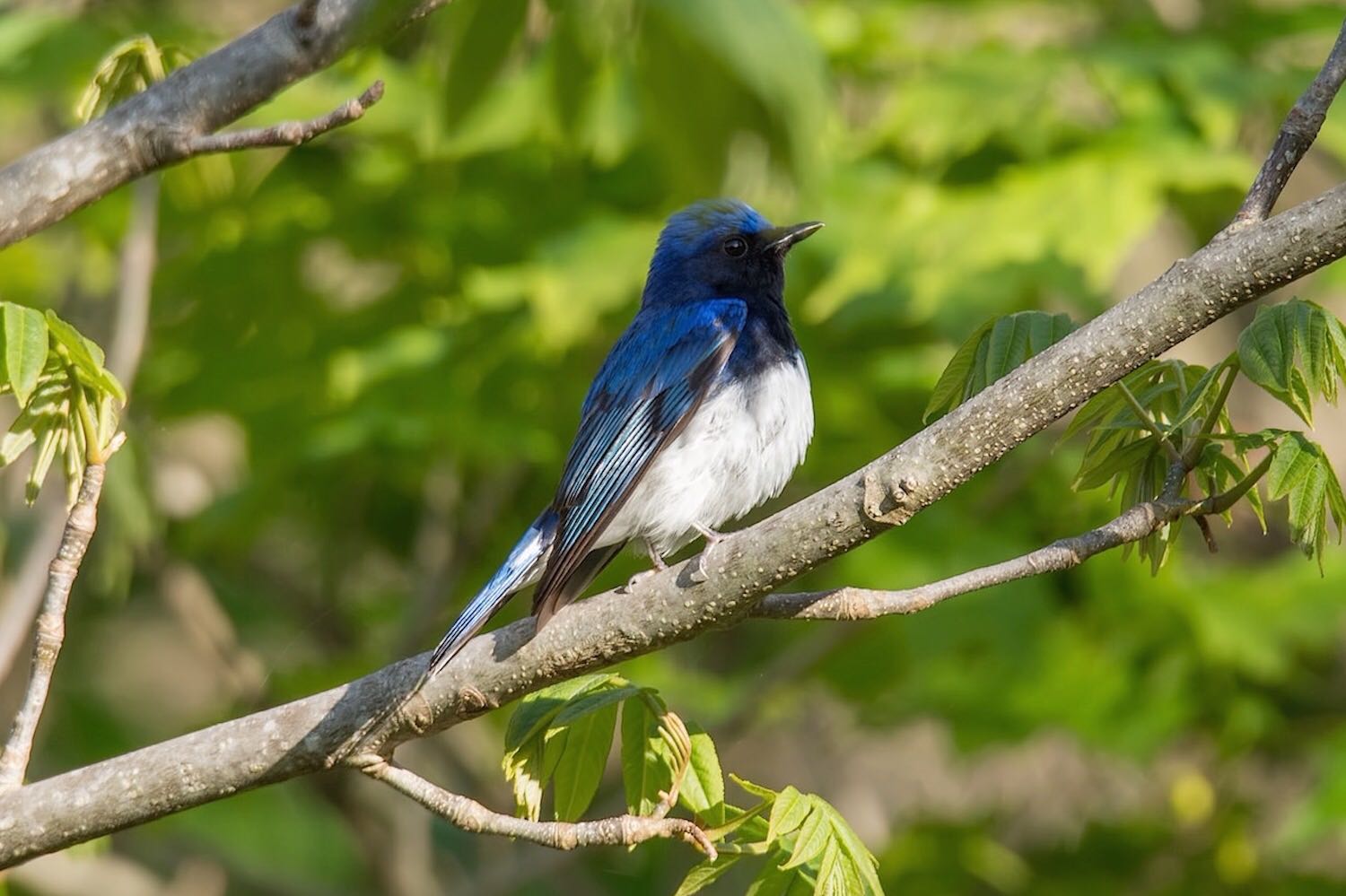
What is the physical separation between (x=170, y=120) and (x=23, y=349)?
43 centimetres

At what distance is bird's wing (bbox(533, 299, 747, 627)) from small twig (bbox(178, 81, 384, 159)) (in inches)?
57.5

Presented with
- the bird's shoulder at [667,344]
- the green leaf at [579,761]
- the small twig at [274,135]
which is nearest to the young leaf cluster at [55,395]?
the small twig at [274,135]

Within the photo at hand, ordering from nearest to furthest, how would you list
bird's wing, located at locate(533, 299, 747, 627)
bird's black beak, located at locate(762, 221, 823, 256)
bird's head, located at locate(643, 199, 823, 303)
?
bird's wing, located at locate(533, 299, 747, 627)
bird's black beak, located at locate(762, 221, 823, 256)
bird's head, located at locate(643, 199, 823, 303)

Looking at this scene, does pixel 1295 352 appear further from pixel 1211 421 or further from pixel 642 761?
pixel 642 761

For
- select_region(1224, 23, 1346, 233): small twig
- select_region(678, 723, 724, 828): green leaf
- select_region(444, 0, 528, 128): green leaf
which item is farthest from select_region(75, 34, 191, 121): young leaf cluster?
select_region(1224, 23, 1346, 233): small twig

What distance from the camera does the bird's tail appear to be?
2.97m

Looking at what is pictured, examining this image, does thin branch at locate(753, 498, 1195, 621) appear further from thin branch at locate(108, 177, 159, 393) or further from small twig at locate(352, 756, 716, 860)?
thin branch at locate(108, 177, 159, 393)

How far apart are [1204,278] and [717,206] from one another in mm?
2956

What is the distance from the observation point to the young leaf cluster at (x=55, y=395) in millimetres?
2191

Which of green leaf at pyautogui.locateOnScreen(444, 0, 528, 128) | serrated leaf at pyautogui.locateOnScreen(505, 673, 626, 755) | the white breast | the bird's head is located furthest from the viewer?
the bird's head

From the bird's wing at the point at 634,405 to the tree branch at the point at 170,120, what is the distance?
1509mm

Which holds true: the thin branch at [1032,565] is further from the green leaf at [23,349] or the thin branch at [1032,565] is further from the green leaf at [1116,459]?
the green leaf at [23,349]

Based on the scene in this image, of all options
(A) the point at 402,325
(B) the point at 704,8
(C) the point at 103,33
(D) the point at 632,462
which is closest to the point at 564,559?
(D) the point at 632,462

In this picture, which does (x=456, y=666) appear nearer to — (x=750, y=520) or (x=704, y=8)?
(x=704, y=8)
